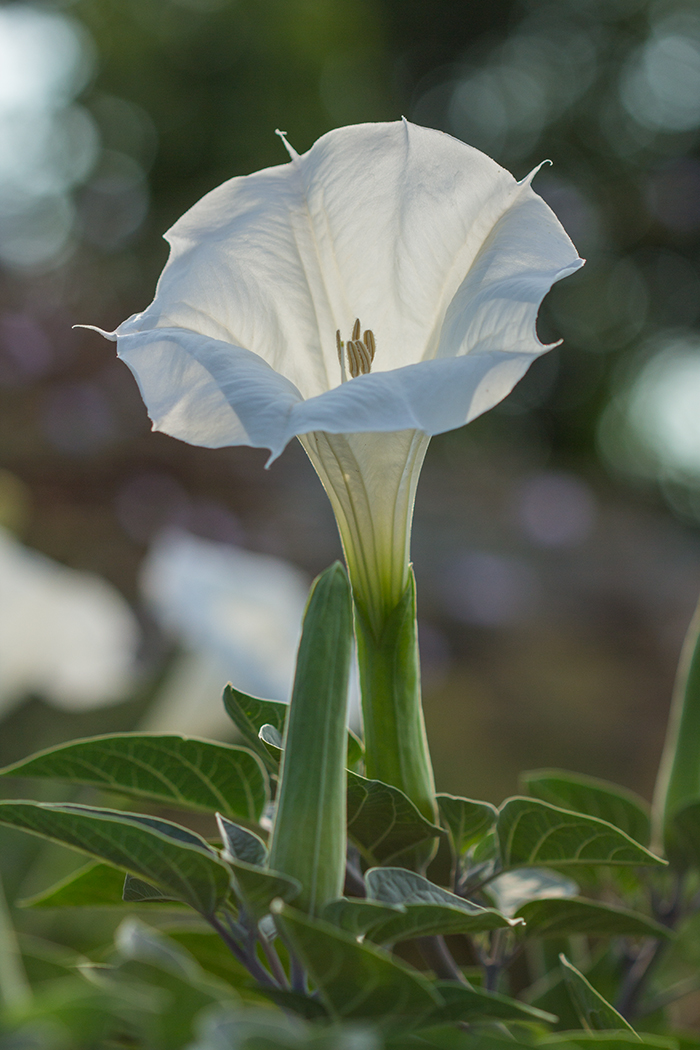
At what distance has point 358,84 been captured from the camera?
7.72m

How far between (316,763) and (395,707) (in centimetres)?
11

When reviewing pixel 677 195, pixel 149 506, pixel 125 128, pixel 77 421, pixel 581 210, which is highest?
pixel 125 128

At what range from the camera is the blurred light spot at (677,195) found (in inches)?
295

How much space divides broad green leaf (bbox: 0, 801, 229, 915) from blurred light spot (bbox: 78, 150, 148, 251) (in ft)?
21.2

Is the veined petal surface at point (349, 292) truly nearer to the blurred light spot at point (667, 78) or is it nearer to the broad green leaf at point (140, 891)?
the broad green leaf at point (140, 891)

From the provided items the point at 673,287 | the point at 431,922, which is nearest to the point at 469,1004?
the point at 431,922

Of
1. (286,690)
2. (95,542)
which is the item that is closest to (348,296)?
(286,690)

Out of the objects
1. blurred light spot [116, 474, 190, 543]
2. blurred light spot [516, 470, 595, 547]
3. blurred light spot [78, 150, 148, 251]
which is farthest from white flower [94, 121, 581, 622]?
blurred light spot [78, 150, 148, 251]

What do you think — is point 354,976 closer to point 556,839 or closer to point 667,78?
point 556,839

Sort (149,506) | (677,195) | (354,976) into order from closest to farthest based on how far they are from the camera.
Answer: (354,976) → (149,506) → (677,195)

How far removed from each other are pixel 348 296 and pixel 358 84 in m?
8.24

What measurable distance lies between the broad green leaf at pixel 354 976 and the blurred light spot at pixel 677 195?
8324mm

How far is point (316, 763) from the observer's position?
0.31 m

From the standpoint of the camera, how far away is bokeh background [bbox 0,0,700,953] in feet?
7.14
